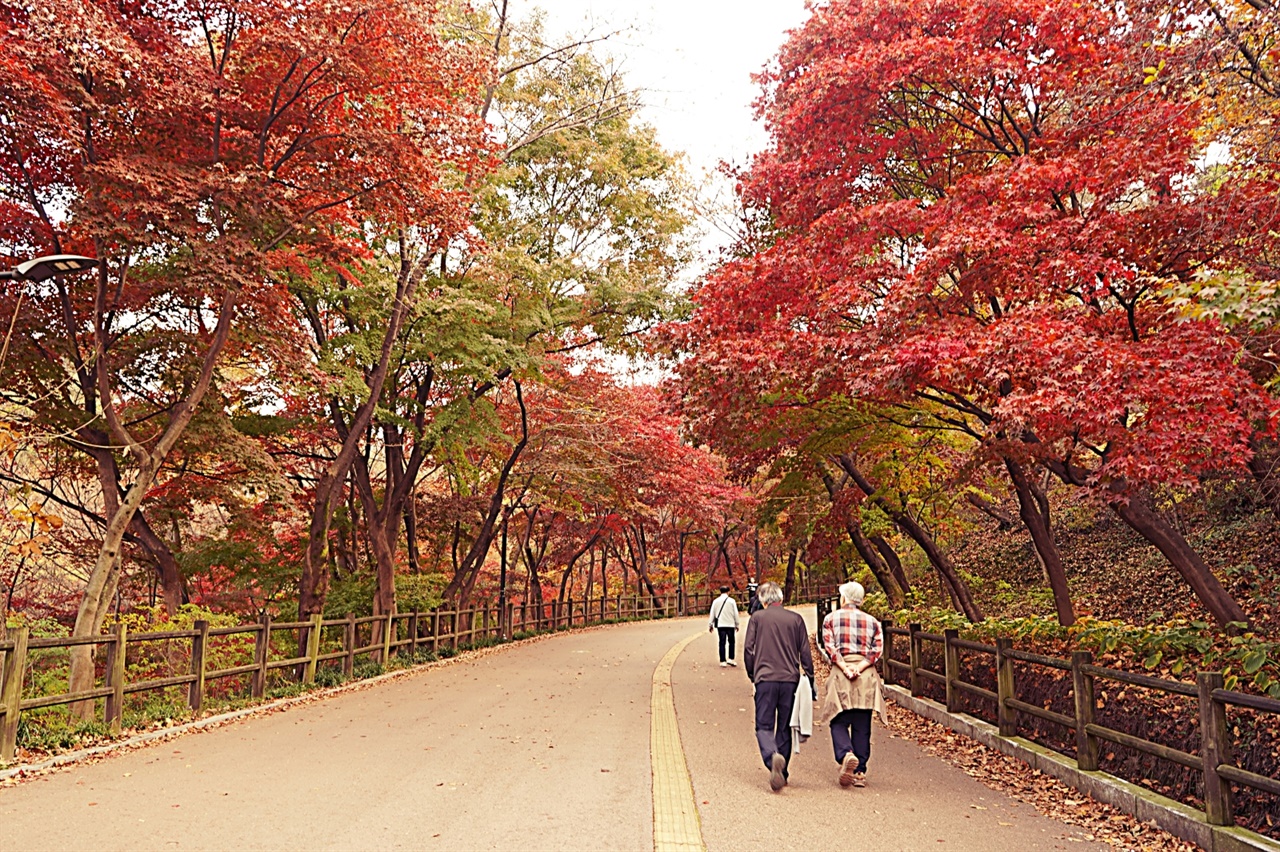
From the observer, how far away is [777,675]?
690cm

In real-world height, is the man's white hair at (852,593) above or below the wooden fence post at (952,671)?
above

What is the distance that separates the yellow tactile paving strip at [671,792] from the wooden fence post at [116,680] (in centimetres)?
565

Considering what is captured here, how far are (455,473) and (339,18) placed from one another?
413 inches

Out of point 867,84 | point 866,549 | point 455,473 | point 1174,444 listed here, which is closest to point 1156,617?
point 866,549

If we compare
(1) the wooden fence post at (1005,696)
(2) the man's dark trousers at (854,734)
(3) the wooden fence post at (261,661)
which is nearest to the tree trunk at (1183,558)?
(1) the wooden fence post at (1005,696)

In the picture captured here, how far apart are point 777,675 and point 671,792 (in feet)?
4.04

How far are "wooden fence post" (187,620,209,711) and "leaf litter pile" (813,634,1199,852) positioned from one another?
836cm

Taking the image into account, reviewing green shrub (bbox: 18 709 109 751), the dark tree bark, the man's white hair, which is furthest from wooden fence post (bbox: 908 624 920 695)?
green shrub (bbox: 18 709 109 751)

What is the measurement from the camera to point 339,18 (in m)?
9.67

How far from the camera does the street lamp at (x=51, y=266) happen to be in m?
7.16

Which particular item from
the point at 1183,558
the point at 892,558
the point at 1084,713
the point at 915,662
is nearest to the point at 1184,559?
the point at 1183,558

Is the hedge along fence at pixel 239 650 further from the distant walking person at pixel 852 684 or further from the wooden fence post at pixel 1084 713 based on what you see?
Result: the wooden fence post at pixel 1084 713

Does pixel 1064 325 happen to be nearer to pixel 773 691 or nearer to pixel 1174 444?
pixel 1174 444

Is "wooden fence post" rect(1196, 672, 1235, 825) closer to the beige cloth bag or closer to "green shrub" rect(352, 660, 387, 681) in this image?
the beige cloth bag
